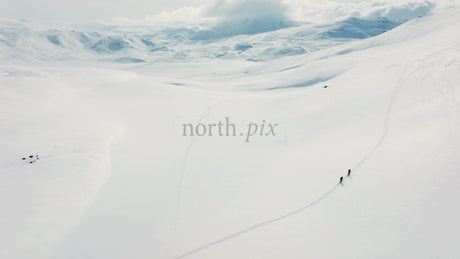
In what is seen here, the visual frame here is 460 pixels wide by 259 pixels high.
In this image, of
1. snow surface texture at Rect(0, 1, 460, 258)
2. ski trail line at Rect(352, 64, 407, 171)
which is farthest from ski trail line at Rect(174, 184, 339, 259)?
ski trail line at Rect(352, 64, 407, 171)

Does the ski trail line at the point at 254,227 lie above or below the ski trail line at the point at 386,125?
below

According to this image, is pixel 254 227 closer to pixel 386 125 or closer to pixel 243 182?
pixel 243 182

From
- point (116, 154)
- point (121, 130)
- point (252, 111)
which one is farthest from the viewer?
point (252, 111)

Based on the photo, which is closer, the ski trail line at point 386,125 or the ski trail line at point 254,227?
the ski trail line at point 254,227

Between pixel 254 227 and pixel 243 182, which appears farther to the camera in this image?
pixel 243 182

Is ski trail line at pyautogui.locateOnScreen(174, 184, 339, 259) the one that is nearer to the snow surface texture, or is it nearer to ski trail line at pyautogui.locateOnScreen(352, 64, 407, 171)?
the snow surface texture

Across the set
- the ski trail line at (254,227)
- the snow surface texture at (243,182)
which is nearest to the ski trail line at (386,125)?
the snow surface texture at (243,182)

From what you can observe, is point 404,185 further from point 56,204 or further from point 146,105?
point 146,105

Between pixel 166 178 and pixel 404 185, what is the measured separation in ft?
55.1

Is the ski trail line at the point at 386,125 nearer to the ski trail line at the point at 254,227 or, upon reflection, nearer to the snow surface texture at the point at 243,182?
the snow surface texture at the point at 243,182

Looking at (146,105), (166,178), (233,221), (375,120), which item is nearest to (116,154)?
(166,178)

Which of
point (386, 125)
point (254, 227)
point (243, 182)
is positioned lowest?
point (254, 227)

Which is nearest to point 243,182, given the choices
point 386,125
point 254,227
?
point 254,227

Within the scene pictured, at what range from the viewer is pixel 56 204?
63.3ft
